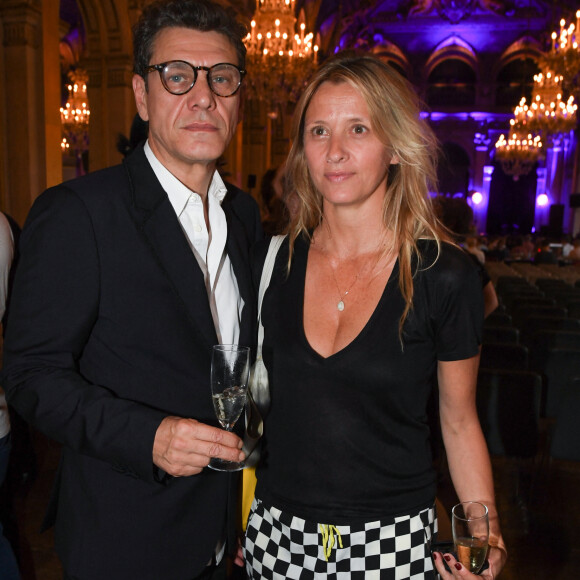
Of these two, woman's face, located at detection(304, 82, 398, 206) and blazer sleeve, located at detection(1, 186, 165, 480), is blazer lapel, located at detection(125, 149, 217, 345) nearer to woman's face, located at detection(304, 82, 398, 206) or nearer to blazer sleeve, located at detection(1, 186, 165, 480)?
blazer sleeve, located at detection(1, 186, 165, 480)

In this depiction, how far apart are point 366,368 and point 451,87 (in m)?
31.6

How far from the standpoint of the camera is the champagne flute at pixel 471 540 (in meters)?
1.44

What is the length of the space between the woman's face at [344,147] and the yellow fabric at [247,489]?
0.90 m

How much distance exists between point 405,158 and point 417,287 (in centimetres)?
43

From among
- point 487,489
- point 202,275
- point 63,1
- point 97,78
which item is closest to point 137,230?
point 202,275

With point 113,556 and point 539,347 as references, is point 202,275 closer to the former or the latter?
point 113,556

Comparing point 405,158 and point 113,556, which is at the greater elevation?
point 405,158

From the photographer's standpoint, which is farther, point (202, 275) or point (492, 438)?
point (492, 438)

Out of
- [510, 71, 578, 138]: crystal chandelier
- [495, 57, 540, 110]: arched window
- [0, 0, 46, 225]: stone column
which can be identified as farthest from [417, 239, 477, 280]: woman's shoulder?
[495, 57, 540, 110]: arched window

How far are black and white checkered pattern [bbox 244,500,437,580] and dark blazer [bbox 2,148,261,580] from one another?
214mm

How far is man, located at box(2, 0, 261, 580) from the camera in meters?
1.42

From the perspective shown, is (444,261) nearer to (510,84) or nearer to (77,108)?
(77,108)

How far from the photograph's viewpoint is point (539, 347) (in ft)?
17.8

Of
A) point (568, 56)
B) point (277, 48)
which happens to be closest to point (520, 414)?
point (277, 48)
